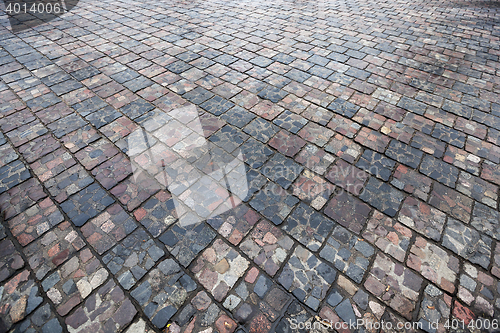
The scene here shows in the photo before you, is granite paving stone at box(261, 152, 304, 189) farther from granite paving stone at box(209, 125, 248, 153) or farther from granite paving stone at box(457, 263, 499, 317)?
granite paving stone at box(457, 263, 499, 317)

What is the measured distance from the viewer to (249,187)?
3.31m

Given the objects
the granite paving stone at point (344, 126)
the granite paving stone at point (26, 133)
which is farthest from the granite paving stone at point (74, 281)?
the granite paving stone at point (344, 126)

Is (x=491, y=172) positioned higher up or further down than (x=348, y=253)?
higher up

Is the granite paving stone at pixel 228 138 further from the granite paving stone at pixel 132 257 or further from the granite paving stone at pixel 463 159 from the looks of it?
the granite paving stone at pixel 463 159

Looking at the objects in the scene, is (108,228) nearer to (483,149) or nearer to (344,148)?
(344,148)

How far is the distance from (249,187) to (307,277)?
1266mm

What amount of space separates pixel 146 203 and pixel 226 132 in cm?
161

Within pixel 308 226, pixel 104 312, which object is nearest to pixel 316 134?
pixel 308 226

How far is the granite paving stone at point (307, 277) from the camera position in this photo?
8.02 feet

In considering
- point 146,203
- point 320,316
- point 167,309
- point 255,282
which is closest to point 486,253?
point 320,316

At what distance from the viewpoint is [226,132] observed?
403 cm

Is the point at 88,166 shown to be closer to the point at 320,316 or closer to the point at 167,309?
the point at 167,309

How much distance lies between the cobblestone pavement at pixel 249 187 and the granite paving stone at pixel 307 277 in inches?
0.6

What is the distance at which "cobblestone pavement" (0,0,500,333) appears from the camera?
241 cm
